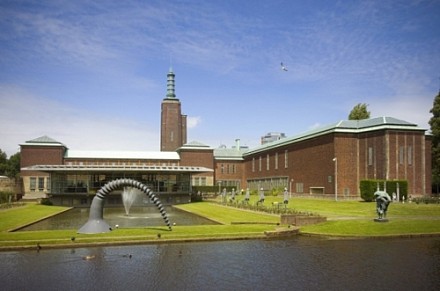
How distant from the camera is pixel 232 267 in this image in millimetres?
17188

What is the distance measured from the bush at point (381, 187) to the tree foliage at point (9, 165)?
91.7 meters

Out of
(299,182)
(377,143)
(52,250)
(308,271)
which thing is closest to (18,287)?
(52,250)

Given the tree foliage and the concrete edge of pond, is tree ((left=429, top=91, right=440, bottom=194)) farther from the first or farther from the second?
the tree foliage

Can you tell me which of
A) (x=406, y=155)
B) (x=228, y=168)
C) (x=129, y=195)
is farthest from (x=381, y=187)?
(x=228, y=168)

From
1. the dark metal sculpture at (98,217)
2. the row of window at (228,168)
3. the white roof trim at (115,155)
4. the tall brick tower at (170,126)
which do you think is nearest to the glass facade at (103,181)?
the white roof trim at (115,155)

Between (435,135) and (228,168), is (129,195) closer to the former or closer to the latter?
(435,135)

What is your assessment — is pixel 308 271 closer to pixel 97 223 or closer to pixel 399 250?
pixel 399 250

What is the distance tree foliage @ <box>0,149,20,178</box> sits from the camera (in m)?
112

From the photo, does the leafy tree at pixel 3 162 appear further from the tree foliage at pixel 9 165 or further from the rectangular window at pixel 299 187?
the rectangular window at pixel 299 187

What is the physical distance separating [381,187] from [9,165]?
101055 mm

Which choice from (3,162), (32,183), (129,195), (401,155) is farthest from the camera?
(3,162)

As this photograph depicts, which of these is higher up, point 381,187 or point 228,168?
point 228,168

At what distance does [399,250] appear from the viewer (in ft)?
69.6

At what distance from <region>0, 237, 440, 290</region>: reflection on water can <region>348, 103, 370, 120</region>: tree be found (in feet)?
204
